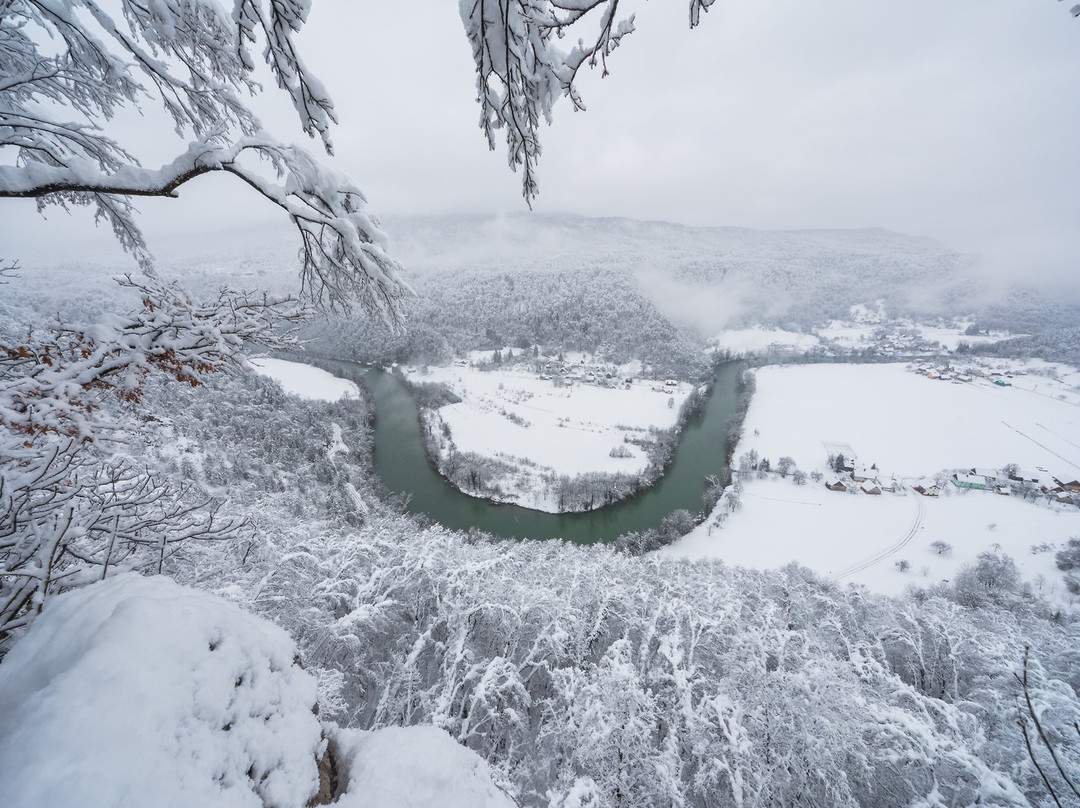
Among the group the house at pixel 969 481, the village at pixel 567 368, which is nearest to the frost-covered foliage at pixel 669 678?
the house at pixel 969 481

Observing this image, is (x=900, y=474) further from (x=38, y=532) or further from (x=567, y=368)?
(x=38, y=532)

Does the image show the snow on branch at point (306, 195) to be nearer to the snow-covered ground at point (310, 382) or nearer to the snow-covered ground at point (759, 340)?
the snow-covered ground at point (310, 382)

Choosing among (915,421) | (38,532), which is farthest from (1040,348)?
(38,532)

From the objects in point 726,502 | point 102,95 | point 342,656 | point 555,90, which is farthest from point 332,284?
point 726,502

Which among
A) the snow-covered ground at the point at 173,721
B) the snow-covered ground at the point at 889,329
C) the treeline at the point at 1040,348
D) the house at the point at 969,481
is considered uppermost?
the snow-covered ground at the point at 173,721

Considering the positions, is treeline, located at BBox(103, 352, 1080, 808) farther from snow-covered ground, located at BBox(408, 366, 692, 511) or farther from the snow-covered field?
the snow-covered field

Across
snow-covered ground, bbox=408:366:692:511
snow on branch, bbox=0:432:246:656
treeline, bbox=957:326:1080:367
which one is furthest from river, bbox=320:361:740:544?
treeline, bbox=957:326:1080:367
